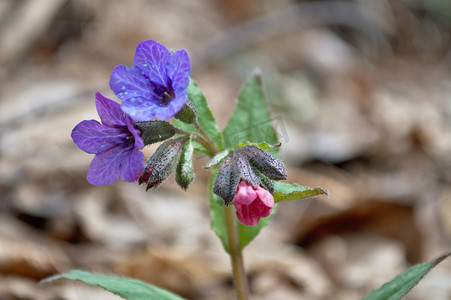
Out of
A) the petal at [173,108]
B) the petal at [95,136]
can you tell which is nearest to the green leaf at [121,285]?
the petal at [95,136]

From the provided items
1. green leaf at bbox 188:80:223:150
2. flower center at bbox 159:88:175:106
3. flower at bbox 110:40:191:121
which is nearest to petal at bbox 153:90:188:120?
flower at bbox 110:40:191:121

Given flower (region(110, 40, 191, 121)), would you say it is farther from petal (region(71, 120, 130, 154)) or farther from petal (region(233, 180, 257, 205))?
petal (region(233, 180, 257, 205))

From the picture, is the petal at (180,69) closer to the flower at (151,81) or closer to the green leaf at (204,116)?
the flower at (151,81)

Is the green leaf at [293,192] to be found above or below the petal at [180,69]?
below

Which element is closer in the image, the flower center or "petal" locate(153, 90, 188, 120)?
"petal" locate(153, 90, 188, 120)

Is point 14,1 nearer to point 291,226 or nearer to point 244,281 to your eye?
point 291,226

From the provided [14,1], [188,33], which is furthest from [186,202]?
[188,33]

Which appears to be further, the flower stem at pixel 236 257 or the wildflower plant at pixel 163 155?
the flower stem at pixel 236 257
